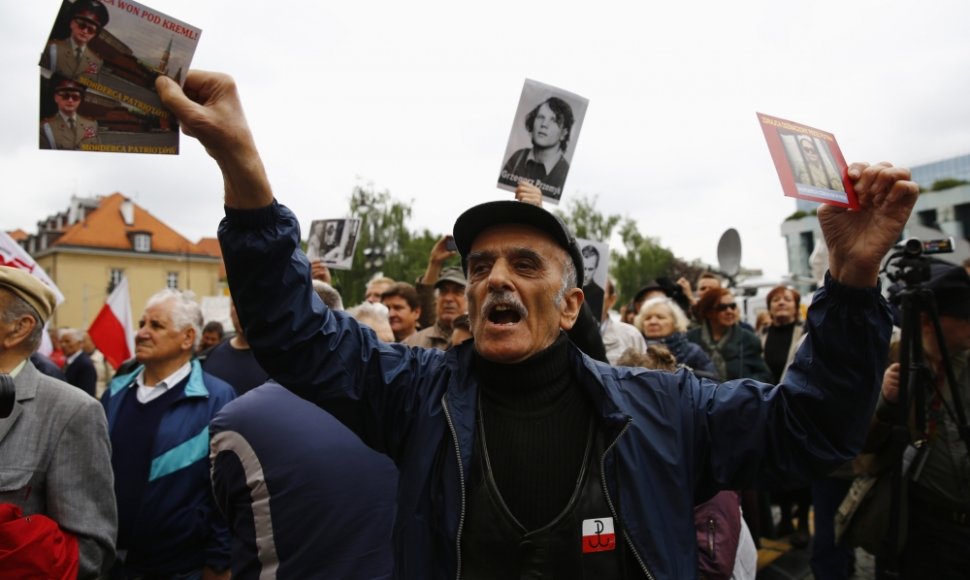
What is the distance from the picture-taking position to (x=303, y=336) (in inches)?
71.1

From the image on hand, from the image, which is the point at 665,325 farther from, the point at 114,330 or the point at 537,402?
the point at 114,330

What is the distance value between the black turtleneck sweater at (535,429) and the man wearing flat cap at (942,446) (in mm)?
2100

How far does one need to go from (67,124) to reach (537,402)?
1366 millimetres

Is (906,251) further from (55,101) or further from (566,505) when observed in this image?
(55,101)

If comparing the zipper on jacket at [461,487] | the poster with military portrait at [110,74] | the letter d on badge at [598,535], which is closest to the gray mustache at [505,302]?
the zipper on jacket at [461,487]

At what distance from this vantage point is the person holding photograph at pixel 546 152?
3791mm

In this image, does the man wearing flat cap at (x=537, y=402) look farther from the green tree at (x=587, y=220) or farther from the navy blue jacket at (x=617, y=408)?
the green tree at (x=587, y=220)

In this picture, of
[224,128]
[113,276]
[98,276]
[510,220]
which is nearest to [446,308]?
[510,220]

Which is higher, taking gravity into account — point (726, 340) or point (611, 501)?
point (726, 340)

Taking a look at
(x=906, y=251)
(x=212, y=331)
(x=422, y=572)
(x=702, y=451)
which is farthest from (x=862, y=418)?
(x=212, y=331)

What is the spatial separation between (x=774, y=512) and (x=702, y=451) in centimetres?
631

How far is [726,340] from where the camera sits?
6.33m

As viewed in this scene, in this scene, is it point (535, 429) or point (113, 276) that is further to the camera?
point (113, 276)

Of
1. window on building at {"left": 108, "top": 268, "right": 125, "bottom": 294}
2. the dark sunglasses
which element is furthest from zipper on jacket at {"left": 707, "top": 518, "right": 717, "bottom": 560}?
window on building at {"left": 108, "top": 268, "right": 125, "bottom": 294}
